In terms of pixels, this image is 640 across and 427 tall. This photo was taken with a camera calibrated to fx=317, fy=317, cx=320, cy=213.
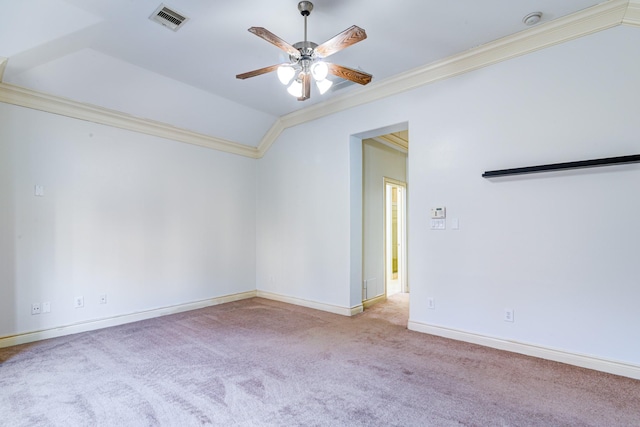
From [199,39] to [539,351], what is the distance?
4.43 metres

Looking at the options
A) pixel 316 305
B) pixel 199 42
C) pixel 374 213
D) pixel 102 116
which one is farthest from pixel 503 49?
pixel 102 116

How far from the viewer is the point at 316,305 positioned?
15.7 feet

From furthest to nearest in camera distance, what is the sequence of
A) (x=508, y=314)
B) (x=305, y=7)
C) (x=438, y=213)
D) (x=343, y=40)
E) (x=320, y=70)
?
(x=438, y=213) → (x=508, y=314) → (x=305, y=7) → (x=320, y=70) → (x=343, y=40)

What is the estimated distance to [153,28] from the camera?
2.97m

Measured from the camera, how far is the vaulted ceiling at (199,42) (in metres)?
2.69

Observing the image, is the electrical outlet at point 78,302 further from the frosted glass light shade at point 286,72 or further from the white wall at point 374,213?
the white wall at point 374,213

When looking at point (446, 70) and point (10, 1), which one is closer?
point (10, 1)

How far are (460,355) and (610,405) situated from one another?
3.54 ft

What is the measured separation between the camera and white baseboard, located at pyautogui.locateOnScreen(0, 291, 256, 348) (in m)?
3.36

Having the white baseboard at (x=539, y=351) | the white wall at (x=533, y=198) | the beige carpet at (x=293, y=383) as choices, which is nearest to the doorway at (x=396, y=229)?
the white wall at (x=533, y=198)

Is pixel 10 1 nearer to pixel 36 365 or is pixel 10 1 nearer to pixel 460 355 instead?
pixel 36 365

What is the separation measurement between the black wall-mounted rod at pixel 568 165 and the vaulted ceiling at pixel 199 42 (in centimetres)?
128

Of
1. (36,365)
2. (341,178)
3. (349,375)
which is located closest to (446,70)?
(341,178)

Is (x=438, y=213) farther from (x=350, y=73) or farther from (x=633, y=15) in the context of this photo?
(x=633, y=15)
